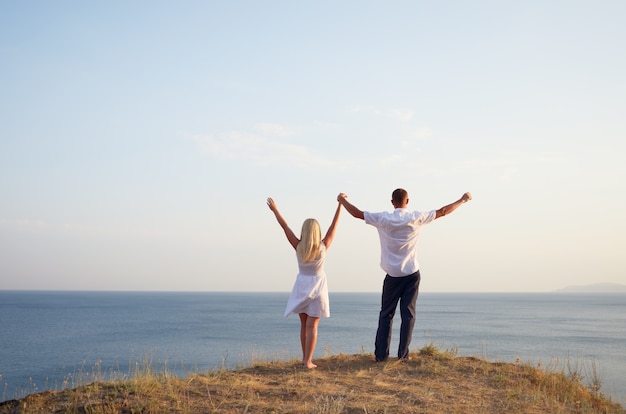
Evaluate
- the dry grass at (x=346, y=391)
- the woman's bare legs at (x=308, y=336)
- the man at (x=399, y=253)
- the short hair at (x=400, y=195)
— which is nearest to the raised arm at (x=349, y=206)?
the man at (x=399, y=253)

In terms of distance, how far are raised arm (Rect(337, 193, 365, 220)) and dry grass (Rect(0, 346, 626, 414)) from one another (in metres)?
2.36

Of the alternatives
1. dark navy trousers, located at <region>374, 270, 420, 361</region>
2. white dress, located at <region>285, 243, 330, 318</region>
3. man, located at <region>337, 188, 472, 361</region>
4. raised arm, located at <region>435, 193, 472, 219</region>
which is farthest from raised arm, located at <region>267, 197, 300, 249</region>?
raised arm, located at <region>435, 193, 472, 219</region>

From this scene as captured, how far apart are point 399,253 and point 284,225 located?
1873mm

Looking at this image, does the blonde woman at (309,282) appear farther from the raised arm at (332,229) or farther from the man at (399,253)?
the man at (399,253)

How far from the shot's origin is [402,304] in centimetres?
908

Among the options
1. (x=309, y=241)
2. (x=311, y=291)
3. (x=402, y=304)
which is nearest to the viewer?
(x=309, y=241)

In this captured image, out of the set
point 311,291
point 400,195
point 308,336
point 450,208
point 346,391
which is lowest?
point 346,391

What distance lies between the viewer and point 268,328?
79375 mm

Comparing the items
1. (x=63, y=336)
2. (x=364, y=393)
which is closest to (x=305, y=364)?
(x=364, y=393)

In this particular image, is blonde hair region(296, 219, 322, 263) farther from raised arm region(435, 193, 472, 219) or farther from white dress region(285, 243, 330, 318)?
raised arm region(435, 193, 472, 219)

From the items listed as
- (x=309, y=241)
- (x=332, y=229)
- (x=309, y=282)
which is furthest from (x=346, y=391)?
(x=332, y=229)

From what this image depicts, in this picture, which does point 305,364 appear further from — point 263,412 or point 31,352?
point 31,352

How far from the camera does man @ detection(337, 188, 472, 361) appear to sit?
28.7ft

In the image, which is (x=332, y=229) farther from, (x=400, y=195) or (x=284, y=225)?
(x=400, y=195)
